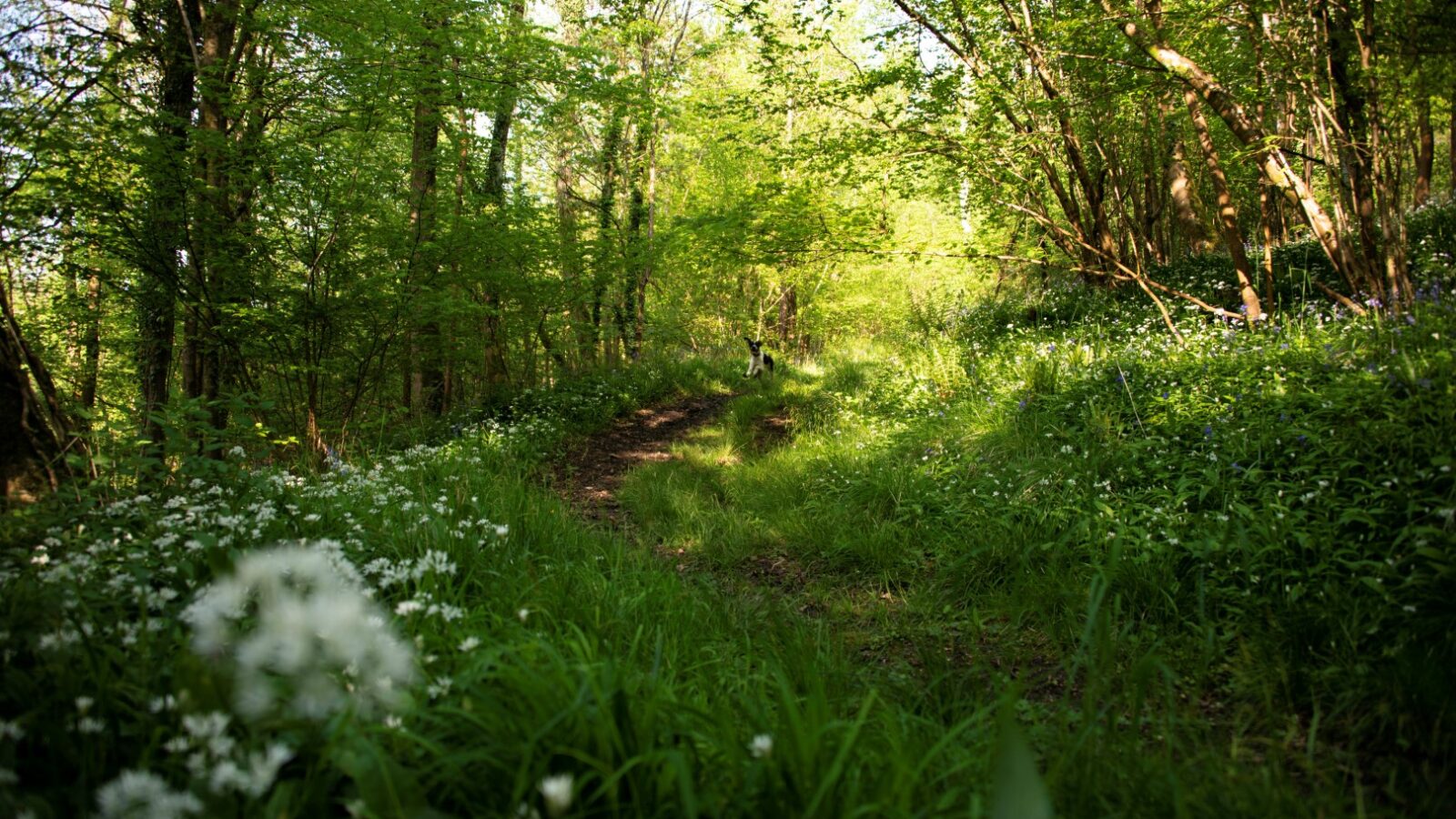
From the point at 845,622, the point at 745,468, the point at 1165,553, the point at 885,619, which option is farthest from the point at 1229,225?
the point at 845,622

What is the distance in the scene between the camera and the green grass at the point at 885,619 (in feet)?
4.23

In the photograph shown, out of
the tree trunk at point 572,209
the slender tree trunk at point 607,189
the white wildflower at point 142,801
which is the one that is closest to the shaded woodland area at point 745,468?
the white wildflower at point 142,801

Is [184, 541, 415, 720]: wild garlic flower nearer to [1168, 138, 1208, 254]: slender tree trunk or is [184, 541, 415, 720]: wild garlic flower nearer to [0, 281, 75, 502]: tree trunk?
[0, 281, 75, 502]: tree trunk

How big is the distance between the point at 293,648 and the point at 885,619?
2.82 metres

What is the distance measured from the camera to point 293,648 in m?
1.33

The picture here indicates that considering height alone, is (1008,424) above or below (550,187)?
below

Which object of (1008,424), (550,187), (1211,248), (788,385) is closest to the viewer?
(1008,424)

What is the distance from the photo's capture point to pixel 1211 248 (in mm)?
9477

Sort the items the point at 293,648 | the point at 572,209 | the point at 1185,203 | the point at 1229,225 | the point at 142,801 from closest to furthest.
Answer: the point at 142,801 → the point at 293,648 → the point at 1229,225 → the point at 1185,203 → the point at 572,209

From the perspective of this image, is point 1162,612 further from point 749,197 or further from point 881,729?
point 749,197

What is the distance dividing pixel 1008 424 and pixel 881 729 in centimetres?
372

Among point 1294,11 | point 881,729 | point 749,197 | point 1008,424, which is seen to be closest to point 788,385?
point 749,197

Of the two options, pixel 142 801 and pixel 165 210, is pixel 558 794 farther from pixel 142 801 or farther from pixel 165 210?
pixel 165 210

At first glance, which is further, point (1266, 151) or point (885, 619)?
point (1266, 151)
